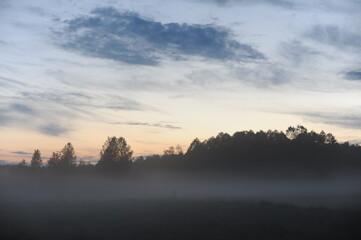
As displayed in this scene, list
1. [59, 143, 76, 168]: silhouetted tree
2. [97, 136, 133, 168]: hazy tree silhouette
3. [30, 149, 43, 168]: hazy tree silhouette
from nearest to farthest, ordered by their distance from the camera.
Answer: [97, 136, 133, 168]: hazy tree silhouette, [59, 143, 76, 168]: silhouetted tree, [30, 149, 43, 168]: hazy tree silhouette

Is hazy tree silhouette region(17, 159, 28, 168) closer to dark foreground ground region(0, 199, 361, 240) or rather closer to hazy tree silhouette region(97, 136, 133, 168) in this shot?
hazy tree silhouette region(97, 136, 133, 168)

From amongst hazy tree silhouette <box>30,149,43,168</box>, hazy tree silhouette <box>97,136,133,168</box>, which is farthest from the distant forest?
hazy tree silhouette <box>30,149,43,168</box>

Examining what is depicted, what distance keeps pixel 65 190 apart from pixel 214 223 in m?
63.7

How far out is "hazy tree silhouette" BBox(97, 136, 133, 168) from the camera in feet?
255

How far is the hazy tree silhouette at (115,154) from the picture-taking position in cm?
7775

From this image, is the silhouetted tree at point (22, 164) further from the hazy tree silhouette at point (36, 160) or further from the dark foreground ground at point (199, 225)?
the dark foreground ground at point (199, 225)

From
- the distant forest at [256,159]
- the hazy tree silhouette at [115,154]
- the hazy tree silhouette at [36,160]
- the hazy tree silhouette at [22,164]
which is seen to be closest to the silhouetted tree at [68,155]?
the distant forest at [256,159]

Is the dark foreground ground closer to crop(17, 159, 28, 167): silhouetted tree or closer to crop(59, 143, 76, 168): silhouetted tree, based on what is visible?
crop(59, 143, 76, 168): silhouetted tree

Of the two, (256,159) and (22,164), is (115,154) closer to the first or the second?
(256,159)

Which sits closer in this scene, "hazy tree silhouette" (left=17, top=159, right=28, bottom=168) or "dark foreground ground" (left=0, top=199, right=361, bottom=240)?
"dark foreground ground" (left=0, top=199, right=361, bottom=240)

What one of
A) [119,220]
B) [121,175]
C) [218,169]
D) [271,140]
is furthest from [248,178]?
[119,220]

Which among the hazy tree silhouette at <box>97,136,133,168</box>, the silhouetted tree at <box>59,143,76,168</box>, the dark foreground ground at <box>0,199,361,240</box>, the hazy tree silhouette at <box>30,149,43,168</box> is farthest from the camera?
the hazy tree silhouette at <box>30,149,43,168</box>

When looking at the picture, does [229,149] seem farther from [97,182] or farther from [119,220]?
[119,220]

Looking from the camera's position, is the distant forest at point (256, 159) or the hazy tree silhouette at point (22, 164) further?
the hazy tree silhouette at point (22, 164)
